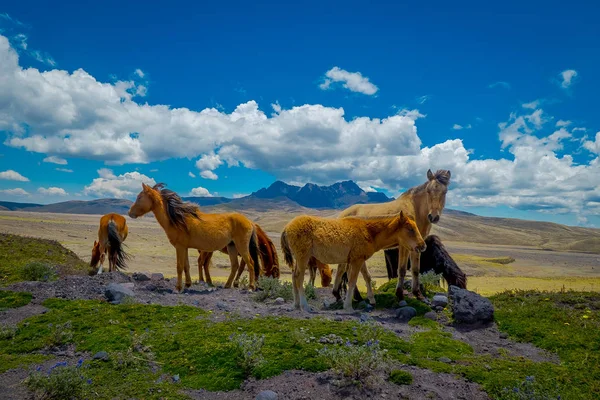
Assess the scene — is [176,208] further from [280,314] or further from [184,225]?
[280,314]

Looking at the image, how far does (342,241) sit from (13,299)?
807 cm

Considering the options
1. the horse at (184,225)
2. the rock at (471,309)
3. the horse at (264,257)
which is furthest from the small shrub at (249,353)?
the horse at (264,257)

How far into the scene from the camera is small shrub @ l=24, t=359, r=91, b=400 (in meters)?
4.76

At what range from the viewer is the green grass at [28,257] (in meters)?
13.2

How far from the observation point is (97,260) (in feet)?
54.2

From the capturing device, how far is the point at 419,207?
36.8 feet

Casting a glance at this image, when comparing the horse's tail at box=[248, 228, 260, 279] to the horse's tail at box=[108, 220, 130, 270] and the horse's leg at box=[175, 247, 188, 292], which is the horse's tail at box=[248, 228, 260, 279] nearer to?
the horse's leg at box=[175, 247, 188, 292]

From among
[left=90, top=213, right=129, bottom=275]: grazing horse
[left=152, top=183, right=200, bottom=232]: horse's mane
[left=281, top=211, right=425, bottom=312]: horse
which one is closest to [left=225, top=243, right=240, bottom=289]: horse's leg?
[left=152, top=183, right=200, bottom=232]: horse's mane

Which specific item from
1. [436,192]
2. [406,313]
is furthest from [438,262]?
[406,313]

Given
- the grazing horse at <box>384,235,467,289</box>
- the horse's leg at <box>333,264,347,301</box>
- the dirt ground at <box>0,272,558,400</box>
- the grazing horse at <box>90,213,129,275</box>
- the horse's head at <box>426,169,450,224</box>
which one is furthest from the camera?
the grazing horse at <box>90,213,129,275</box>

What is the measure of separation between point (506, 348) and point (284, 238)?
5.34 m

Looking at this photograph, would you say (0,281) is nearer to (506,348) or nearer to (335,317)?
(335,317)

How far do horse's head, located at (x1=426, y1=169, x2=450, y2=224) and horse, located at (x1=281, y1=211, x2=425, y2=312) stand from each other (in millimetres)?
1338

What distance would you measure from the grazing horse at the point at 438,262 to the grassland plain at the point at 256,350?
360 cm
